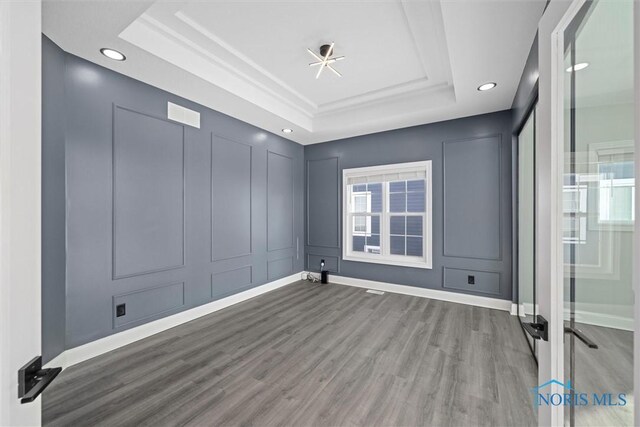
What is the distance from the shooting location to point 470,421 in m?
1.66

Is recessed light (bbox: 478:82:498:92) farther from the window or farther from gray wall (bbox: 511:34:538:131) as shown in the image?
the window

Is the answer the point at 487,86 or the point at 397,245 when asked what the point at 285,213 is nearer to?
the point at 397,245

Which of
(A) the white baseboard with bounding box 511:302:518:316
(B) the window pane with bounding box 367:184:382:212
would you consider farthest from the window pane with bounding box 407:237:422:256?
(A) the white baseboard with bounding box 511:302:518:316

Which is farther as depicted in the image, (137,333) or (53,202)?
(137,333)

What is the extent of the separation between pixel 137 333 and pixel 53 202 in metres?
1.50

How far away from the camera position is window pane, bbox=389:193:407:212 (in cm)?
444

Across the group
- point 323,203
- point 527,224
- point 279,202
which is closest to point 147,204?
point 279,202

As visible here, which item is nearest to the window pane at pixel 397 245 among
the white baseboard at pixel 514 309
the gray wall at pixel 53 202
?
the white baseboard at pixel 514 309

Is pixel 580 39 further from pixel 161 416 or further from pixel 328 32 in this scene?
pixel 161 416

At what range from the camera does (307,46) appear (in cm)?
266

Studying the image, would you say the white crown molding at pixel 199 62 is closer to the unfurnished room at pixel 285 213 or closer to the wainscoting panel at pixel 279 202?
the unfurnished room at pixel 285 213

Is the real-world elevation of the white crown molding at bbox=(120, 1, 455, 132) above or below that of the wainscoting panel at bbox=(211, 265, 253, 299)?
above
